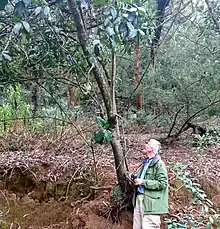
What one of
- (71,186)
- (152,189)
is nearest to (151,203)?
(152,189)

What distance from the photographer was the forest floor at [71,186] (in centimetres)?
491

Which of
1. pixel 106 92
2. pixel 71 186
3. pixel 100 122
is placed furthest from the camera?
pixel 71 186

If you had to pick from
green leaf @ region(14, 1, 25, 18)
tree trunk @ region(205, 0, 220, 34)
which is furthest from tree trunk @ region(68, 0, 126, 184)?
tree trunk @ region(205, 0, 220, 34)

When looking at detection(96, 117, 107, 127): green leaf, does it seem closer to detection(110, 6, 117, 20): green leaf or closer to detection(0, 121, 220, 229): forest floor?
detection(0, 121, 220, 229): forest floor

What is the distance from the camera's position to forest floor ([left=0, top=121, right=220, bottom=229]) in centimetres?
491

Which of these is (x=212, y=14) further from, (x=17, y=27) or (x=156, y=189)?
(x=17, y=27)

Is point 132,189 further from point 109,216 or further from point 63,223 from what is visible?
point 63,223

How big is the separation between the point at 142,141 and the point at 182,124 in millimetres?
832

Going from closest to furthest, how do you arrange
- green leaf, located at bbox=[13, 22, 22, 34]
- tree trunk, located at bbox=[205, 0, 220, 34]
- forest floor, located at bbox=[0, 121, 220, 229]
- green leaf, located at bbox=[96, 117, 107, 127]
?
1. green leaf, located at bbox=[13, 22, 22, 34]
2. green leaf, located at bbox=[96, 117, 107, 127]
3. forest floor, located at bbox=[0, 121, 220, 229]
4. tree trunk, located at bbox=[205, 0, 220, 34]

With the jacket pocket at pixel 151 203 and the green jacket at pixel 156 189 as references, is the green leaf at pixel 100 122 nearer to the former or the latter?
the green jacket at pixel 156 189

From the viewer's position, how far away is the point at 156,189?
13.3 ft

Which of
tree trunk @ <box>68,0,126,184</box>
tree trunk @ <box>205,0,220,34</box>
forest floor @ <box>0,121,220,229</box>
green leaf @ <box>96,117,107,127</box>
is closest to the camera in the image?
tree trunk @ <box>68,0,126,184</box>

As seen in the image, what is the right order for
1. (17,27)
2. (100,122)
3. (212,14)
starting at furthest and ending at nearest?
(212,14) < (100,122) < (17,27)

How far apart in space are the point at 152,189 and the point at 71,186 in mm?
1728
